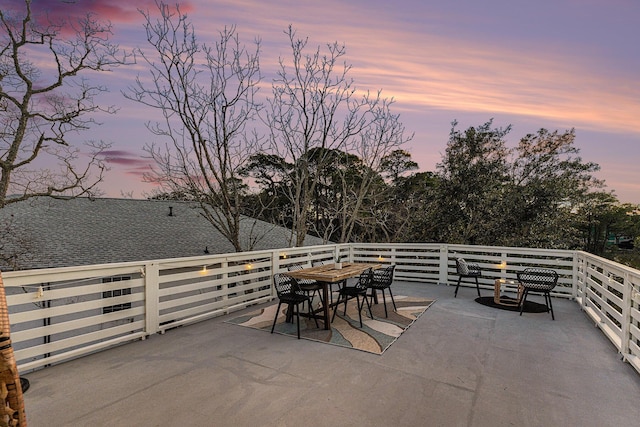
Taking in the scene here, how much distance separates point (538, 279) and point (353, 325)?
9.81 feet

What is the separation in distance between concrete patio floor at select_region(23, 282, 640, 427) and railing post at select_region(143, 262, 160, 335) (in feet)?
0.55

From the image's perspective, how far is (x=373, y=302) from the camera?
18.2 feet

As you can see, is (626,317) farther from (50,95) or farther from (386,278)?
(50,95)

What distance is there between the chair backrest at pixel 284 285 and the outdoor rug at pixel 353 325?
0.45m

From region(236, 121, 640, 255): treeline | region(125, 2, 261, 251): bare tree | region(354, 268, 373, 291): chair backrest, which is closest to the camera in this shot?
region(354, 268, 373, 291): chair backrest

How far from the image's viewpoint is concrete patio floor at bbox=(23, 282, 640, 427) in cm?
232

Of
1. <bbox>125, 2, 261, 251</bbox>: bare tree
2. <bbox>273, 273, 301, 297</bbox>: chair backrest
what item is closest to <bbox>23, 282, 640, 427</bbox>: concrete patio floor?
<bbox>273, 273, 301, 297</bbox>: chair backrest

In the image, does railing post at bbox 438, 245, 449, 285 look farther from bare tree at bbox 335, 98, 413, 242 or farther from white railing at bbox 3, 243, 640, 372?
bare tree at bbox 335, 98, 413, 242

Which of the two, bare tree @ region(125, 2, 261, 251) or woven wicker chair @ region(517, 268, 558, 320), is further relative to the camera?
bare tree @ region(125, 2, 261, 251)

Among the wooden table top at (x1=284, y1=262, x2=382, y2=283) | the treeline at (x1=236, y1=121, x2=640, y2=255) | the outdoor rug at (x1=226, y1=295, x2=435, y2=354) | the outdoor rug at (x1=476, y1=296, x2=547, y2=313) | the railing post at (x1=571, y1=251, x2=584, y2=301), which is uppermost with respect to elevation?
the treeline at (x1=236, y1=121, x2=640, y2=255)

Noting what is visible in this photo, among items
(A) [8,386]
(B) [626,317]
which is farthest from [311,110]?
(A) [8,386]

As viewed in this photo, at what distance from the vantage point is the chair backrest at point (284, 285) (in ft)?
13.8

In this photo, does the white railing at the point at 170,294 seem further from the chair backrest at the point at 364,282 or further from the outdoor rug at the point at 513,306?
the chair backrest at the point at 364,282

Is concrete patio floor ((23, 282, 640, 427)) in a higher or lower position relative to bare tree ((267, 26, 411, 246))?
lower
